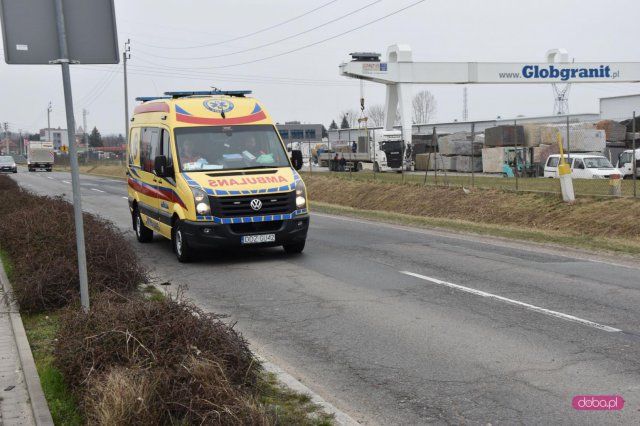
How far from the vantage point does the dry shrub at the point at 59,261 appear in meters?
7.80

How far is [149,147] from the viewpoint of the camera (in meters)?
14.0

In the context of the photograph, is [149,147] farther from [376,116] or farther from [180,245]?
[376,116]

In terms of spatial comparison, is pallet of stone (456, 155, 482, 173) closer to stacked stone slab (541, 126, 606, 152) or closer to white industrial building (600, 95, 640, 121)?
stacked stone slab (541, 126, 606, 152)

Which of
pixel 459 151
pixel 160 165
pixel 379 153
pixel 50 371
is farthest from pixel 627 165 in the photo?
pixel 50 371

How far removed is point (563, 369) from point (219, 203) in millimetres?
6660

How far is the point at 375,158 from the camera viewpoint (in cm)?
4922

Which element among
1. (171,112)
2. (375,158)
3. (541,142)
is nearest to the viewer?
(171,112)

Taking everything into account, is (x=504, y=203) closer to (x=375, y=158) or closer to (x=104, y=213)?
(x=104, y=213)

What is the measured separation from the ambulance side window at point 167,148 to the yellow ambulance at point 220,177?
2 cm

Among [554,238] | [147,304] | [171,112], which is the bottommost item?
[554,238]

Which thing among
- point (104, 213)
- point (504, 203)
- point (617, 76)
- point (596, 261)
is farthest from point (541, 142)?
point (596, 261)

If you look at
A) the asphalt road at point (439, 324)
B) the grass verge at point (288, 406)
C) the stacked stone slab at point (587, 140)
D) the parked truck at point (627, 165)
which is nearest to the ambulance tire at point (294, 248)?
the asphalt road at point (439, 324)

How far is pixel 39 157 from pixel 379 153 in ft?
140

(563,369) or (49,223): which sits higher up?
(49,223)
